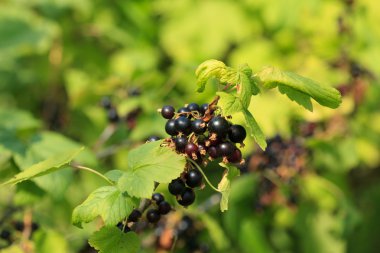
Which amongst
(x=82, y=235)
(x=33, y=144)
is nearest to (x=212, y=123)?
(x=33, y=144)

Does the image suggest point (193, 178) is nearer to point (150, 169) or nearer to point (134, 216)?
point (150, 169)

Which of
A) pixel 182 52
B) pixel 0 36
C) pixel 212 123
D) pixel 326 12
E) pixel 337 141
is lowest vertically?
pixel 212 123

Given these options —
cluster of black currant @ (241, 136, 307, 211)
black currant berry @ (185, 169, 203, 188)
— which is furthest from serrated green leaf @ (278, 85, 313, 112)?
cluster of black currant @ (241, 136, 307, 211)

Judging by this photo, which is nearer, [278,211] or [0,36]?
[278,211]

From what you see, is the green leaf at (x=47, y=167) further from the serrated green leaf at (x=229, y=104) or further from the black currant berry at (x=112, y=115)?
the black currant berry at (x=112, y=115)

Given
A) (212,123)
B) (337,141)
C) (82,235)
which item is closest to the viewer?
(212,123)

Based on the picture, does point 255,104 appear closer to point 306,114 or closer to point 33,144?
point 306,114

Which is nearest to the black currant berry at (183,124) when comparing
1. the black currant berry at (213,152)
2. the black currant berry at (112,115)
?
the black currant berry at (213,152)

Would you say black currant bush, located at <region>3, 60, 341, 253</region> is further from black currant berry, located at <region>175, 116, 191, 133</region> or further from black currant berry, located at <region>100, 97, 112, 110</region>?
black currant berry, located at <region>100, 97, 112, 110</region>

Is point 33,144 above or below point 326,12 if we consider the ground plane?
below
